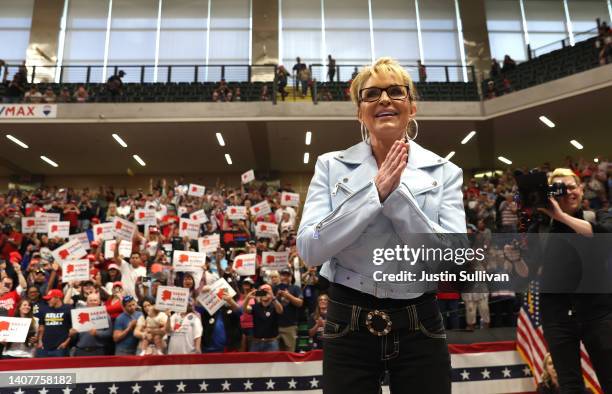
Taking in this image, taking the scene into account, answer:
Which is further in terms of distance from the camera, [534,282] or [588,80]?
[588,80]

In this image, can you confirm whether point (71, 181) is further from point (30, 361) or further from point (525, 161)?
point (525, 161)

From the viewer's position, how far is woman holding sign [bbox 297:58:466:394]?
114 cm

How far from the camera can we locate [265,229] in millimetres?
9977

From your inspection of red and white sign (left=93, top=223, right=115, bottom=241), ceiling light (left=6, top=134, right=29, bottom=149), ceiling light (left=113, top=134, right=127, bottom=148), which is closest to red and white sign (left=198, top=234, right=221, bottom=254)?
red and white sign (left=93, top=223, right=115, bottom=241)

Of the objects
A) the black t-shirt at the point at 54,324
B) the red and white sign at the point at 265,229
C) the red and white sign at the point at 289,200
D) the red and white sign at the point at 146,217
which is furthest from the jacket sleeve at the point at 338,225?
the red and white sign at the point at 289,200

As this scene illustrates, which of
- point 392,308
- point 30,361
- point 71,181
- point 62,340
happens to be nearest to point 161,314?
point 62,340

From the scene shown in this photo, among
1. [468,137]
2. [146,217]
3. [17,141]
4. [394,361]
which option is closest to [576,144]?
[468,137]

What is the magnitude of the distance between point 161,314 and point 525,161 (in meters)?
17.1

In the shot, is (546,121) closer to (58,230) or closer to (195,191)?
(195,191)

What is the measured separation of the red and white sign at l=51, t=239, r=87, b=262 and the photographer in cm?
782

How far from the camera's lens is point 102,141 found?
16.3m

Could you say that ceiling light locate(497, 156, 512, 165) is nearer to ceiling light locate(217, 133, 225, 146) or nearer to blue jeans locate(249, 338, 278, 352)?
ceiling light locate(217, 133, 225, 146)

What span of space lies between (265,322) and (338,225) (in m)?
5.39

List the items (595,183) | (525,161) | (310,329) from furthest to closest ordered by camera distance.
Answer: (525,161)
(595,183)
(310,329)
